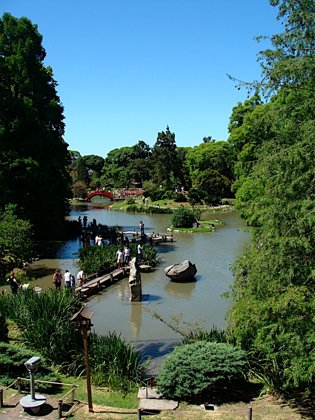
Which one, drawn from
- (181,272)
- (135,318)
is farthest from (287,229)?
(181,272)

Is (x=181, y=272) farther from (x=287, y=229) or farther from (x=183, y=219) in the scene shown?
(x=183, y=219)

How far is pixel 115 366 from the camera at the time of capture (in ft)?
37.9

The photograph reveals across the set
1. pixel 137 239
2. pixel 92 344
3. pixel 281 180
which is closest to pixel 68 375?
pixel 92 344

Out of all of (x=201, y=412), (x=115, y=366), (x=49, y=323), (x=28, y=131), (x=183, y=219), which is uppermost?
(x=28, y=131)

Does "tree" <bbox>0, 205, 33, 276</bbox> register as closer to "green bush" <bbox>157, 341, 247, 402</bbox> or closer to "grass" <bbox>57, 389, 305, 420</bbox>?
"grass" <bbox>57, 389, 305, 420</bbox>

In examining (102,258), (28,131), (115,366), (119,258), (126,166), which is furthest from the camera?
(126,166)

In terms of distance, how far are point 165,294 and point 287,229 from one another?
37.7 ft

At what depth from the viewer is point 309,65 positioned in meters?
9.59

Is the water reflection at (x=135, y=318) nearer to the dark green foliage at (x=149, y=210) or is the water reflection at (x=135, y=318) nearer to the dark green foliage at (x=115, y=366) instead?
the dark green foliage at (x=115, y=366)

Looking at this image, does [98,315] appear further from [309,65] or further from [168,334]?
[309,65]

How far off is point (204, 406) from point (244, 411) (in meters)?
0.87

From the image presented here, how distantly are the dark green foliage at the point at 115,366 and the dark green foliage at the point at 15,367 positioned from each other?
1.13 meters

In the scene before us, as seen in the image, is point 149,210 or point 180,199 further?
point 180,199

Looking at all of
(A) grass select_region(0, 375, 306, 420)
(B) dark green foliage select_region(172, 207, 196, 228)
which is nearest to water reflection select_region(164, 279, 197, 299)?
(A) grass select_region(0, 375, 306, 420)
